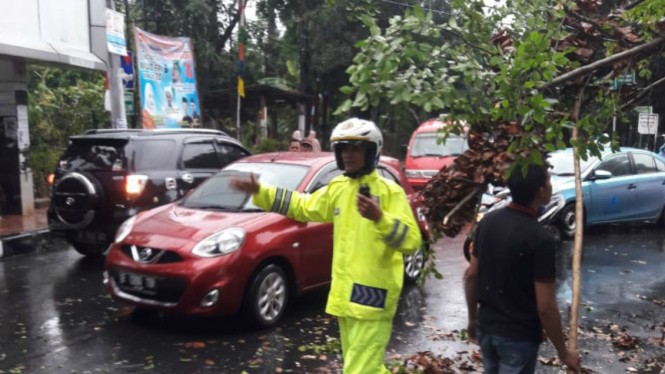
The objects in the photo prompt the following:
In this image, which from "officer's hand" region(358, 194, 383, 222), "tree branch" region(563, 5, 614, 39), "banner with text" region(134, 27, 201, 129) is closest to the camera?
"officer's hand" region(358, 194, 383, 222)

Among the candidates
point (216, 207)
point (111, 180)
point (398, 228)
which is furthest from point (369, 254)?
point (111, 180)

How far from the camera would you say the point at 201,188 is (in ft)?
24.5

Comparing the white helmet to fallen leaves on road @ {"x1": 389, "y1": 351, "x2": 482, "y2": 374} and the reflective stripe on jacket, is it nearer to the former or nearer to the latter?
the reflective stripe on jacket

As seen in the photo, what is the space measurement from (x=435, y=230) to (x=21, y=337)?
3.94 meters

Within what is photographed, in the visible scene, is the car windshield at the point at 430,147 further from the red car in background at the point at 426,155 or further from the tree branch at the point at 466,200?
the tree branch at the point at 466,200

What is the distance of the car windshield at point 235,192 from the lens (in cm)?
689

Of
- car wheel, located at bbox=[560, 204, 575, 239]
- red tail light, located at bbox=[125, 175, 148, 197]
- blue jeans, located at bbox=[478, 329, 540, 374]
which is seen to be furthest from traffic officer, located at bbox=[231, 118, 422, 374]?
car wheel, located at bbox=[560, 204, 575, 239]

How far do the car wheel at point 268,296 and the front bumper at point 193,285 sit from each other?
0.41ft

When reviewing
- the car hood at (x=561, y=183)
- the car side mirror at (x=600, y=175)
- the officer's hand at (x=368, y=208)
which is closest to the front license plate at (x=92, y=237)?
the officer's hand at (x=368, y=208)

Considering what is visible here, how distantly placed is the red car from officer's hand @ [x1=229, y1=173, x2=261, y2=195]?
1.73 meters

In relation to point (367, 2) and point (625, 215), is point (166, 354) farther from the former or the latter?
point (625, 215)

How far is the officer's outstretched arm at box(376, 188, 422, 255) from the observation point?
11.0 feet

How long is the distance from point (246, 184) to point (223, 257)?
2.24 m

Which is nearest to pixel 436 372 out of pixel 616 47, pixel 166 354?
pixel 166 354
